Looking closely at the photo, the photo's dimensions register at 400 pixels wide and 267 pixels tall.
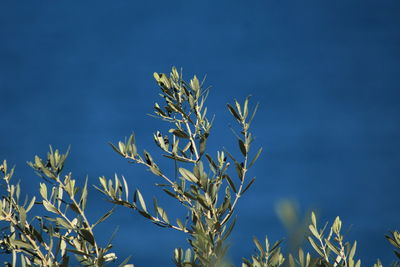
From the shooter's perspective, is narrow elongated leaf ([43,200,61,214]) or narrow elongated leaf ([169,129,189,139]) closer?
narrow elongated leaf ([43,200,61,214])

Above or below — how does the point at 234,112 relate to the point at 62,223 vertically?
above

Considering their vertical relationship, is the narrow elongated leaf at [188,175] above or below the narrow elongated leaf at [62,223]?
above

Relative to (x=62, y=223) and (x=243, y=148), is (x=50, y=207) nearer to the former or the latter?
(x=62, y=223)

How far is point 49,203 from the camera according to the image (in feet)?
7.32

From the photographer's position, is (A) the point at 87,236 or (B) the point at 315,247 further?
(B) the point at 315,247

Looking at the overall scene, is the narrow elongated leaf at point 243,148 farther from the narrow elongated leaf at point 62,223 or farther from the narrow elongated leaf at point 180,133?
the narrow elongated leaf at point 62,223

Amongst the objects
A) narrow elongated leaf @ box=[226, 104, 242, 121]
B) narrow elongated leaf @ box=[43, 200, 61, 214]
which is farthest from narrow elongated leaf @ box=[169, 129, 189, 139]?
narrow elongated leaf @ box=[43, 200, 61, 214]

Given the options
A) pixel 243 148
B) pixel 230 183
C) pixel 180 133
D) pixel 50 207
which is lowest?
pixel 50 207

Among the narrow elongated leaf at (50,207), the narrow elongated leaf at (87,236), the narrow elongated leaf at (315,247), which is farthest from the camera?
the narrow elongated leaf at (50,207)

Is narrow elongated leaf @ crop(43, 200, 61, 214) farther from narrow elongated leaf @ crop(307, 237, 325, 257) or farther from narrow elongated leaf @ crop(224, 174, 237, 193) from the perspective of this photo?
narrow elongated leaf @ crop(307, 237, 325, 257)

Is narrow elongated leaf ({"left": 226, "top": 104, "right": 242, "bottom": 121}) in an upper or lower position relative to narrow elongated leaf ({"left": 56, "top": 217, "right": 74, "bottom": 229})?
upper

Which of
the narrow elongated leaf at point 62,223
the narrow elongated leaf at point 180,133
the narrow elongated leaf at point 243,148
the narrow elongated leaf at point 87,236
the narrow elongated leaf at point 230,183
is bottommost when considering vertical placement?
the narrow elongated leaf at point 87,236

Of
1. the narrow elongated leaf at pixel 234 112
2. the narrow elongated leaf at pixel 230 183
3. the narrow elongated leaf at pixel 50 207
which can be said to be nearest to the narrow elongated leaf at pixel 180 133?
the narrow elongated leaf at pixel 234 112

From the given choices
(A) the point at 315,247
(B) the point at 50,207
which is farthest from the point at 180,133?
(A) the point at 315,247
